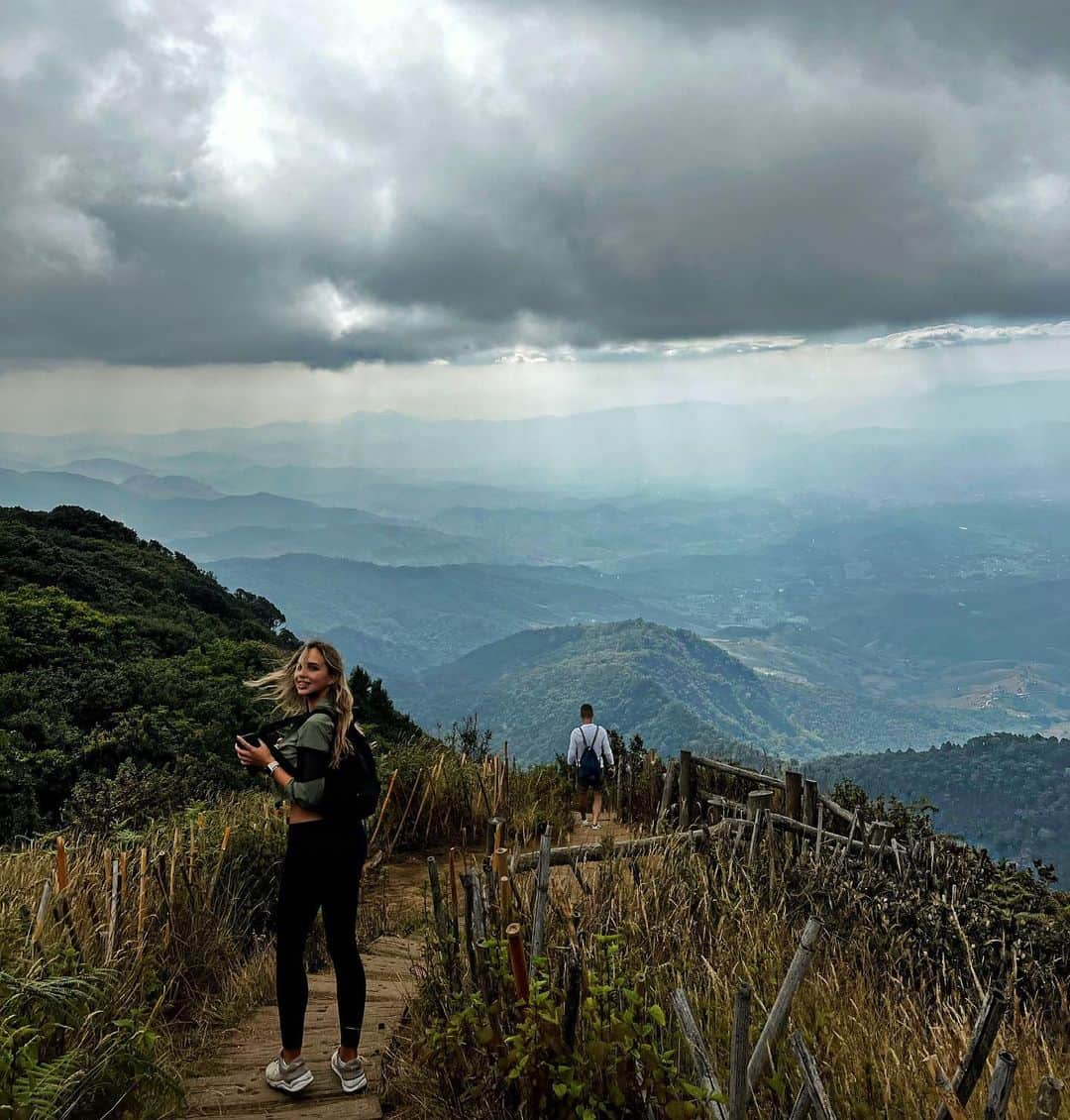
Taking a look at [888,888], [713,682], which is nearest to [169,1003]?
[888,888]

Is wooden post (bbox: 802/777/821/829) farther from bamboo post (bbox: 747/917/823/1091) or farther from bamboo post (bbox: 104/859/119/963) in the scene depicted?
bamboo post (bbox: 104/859/119/963)

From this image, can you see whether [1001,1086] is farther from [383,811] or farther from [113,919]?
[383,811]

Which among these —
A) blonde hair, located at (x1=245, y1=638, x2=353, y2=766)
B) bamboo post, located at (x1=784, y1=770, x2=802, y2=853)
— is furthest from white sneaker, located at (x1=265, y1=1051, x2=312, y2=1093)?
bamboo post, located at (x1=784, y1=770, x2=802, y2=853)

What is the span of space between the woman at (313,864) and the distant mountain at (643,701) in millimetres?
113516

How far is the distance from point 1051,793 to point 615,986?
78026 millimetres

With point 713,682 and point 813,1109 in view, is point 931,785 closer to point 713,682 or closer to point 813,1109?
point 813,1109

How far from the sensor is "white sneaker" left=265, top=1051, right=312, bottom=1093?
380 centimetres

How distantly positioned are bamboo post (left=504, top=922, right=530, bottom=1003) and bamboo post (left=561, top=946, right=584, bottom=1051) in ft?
0.57

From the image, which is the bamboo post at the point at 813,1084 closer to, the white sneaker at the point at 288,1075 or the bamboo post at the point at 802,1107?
the bamboo post at the point at 802,1107

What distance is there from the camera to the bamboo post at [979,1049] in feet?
8.13

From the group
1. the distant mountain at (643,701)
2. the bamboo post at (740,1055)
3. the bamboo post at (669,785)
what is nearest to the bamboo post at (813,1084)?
the bamboo post at (740,1055)

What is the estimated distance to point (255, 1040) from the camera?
442 centimetres

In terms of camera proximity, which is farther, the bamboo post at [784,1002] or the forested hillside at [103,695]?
the forested hillside at [103,695]

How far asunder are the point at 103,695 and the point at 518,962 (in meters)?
10.2
